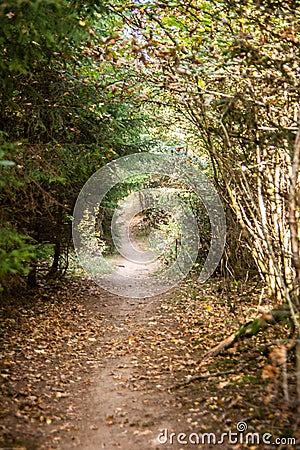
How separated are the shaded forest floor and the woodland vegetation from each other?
51 cm

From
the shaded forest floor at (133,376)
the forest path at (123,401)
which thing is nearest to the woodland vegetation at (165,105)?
the shaded forest floor at (133,376)

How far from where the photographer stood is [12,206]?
24.1 feet

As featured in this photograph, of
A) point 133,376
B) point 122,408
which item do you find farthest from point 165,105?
point 122,408

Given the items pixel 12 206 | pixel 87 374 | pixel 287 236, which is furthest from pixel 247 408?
pixel 12 206

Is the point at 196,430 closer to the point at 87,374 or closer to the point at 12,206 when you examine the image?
the point at 87,374

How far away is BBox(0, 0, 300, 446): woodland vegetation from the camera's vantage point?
16.7 feet

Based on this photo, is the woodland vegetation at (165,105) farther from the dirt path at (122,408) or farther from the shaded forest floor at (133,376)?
the dirt path at (122,408)

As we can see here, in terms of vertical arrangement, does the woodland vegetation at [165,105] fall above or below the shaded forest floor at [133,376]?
above

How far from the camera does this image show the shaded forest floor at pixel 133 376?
429 centimetres

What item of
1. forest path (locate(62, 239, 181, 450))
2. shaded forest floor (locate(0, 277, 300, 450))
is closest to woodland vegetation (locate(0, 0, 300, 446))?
shaded forest floor (locate(0, 277, 300, 450))

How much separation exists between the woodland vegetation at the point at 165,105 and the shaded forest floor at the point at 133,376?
0.51 metres

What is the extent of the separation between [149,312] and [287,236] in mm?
3954

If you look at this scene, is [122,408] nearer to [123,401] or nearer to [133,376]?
[123,401]

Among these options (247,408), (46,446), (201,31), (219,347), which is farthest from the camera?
(201,31)
